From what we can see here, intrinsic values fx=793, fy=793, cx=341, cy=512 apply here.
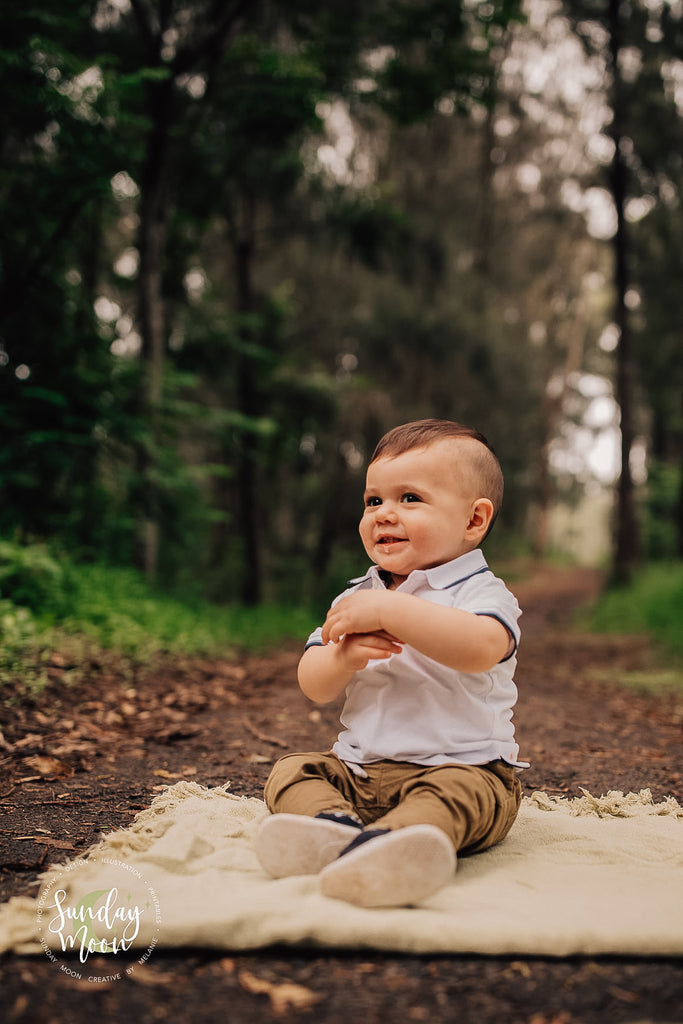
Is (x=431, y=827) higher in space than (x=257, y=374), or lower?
lower

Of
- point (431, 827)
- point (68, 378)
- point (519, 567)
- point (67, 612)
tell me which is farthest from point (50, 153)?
point (519, 567)

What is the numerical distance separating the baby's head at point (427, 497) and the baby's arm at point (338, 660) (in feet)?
0.95

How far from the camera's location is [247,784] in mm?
2936

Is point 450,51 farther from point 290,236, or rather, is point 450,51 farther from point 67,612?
point 67,612

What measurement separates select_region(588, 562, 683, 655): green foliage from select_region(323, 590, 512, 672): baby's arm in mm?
6150

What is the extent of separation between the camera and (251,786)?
2.91 m

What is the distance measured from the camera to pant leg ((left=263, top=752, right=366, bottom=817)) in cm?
203

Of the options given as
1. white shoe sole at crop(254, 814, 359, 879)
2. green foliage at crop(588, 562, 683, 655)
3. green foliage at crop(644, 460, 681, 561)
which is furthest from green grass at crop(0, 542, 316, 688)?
green foliage at crop(644, 460, 681, 561)

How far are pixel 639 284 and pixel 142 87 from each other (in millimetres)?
10021

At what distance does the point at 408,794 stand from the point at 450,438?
0.96 metres

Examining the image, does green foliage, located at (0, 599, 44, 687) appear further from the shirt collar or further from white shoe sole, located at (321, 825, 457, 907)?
white shoe sole, located at (321, 825, 457, 907)

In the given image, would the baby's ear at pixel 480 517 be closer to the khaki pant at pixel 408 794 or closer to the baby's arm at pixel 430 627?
the baby's arm at pixel 430 627

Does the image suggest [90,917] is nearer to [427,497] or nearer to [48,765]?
[427,497]

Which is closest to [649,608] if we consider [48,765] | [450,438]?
[48,765]
